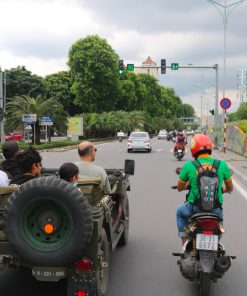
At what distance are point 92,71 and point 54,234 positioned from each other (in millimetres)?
59638

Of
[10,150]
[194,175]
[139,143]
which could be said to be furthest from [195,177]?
[139,143]

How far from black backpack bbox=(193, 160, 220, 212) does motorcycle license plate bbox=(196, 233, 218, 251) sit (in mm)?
305

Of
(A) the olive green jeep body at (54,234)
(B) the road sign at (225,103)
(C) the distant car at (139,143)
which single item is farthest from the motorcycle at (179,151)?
(A) the olive green jeep body at (54,234)

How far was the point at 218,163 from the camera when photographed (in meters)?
4.53

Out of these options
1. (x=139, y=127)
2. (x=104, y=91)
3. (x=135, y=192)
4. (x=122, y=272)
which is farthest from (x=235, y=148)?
(x=139, y=127)

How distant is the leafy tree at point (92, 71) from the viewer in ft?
203

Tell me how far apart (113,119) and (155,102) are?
44.3 metres

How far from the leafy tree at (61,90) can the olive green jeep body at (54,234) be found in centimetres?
6723

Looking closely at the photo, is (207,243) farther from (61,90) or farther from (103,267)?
(61,90)

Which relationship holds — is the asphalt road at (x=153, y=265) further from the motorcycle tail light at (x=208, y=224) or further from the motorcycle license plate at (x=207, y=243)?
the motorcycle tail light at (x=208, y=224)

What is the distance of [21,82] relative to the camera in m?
68.2

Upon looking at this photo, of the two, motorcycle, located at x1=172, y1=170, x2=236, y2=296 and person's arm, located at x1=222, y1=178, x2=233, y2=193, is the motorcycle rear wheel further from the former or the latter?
person's arm, located at x1=222, y1=178, x2=233, y2=193

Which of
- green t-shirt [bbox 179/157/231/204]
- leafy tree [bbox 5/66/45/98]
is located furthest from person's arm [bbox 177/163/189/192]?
leafy tree [bbox 5/66/45/98]

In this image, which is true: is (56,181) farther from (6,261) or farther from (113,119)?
(113,119)
